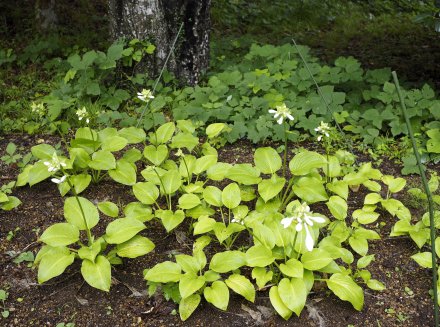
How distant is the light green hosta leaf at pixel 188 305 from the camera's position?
2.44 meters

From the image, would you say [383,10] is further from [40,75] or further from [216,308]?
[216,308]

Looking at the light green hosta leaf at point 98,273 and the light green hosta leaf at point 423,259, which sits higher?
the light green hosta leaf at point 98,273

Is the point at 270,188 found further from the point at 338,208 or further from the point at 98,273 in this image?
the point at 98,273

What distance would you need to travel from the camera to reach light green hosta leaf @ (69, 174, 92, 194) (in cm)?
324

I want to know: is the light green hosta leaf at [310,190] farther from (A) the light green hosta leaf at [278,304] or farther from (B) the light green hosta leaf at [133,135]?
(B) the light green hosta leaf at [133,135]

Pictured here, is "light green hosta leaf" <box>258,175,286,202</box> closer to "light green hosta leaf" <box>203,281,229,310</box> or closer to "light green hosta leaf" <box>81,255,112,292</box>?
"light green hosta leaf" <box>203,281,229,310</box>

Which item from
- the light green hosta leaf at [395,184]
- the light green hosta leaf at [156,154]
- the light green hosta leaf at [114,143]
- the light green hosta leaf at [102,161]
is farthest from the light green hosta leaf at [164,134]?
the light green hosta leaf at [395,184]

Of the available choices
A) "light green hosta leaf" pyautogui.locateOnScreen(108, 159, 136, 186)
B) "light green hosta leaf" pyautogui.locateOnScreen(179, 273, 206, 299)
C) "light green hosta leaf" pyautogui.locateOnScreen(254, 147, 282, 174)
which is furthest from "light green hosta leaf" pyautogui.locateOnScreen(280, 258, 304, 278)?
"light green hosta leaf" pyautogui.locateOnScreen(108, 159, 136, 186)

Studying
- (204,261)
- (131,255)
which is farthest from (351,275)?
(131,255)

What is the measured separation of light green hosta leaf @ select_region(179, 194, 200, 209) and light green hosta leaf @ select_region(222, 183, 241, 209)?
0.18 m

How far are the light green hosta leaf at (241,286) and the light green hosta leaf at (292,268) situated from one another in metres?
0.20

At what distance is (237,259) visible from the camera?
2570 mm

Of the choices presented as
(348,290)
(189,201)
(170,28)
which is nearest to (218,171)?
(189,201)

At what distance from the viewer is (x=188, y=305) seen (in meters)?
2.47
